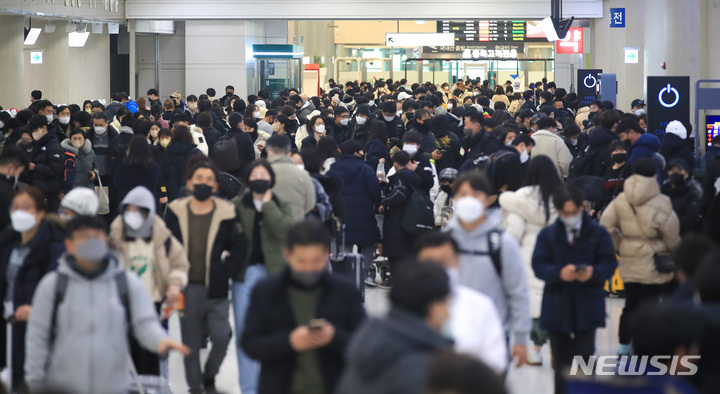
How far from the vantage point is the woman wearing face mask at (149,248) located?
6027mm

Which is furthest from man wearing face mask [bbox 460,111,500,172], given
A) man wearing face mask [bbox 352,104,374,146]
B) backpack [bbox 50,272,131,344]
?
backpack [bbox 50,272,131,344]

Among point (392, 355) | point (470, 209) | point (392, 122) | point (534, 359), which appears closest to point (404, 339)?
point (392, 355)

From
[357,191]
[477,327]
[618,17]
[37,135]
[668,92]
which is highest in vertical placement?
[618,17]

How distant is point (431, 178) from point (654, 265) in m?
2.57

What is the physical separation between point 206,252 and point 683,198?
3.82 m

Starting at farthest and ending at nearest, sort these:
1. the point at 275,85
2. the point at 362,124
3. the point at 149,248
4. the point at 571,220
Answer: the point at 275,85, the point at 362,124, the point at 149,248, the point at 571,220

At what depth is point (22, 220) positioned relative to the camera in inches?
221

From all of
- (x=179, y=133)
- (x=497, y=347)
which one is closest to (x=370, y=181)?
(x=179, y=133)

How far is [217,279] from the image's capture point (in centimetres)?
640

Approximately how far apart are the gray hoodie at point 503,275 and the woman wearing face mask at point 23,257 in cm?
214

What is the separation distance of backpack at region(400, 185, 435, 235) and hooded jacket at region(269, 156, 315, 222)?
6.23ft

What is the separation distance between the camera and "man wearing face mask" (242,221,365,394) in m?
4.13

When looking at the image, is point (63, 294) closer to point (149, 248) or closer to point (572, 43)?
point (149, 248)

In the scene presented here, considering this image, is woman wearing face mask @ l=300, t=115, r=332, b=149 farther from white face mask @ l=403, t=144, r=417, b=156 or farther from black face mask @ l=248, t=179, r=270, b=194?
black face mask @ l=248, t=179, r=270, b=194
